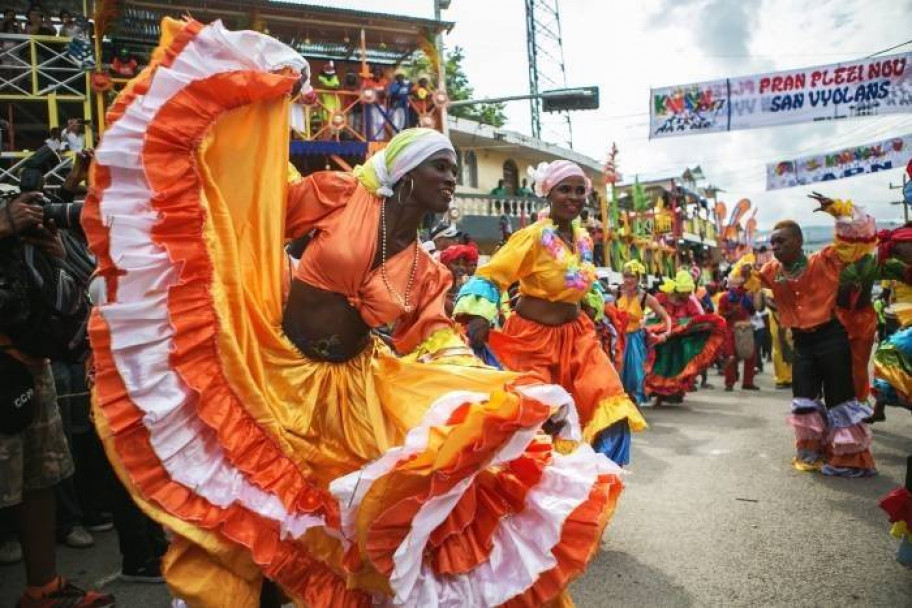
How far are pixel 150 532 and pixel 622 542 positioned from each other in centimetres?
275

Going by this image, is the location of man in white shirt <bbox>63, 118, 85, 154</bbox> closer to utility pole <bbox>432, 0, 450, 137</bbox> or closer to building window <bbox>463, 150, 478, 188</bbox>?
utility pole <bbox>432, 0, 450, 137</bbox>

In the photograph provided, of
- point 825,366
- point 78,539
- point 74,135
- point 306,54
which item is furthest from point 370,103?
point 78,539

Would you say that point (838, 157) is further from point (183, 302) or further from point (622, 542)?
point (183, 302)

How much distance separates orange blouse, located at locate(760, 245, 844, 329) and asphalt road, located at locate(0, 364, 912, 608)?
1302 millimetres

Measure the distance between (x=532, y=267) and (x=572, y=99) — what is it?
924 centimetres

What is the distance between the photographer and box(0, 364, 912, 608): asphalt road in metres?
3.25

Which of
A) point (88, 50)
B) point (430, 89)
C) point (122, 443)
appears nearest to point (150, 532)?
point (122, 443)

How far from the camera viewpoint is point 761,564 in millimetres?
3557

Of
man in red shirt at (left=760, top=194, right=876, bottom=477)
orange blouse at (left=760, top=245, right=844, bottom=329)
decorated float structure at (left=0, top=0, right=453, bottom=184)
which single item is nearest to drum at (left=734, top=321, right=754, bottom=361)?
man in red shirt at (left=760, top=194, right=876, bottom=477)

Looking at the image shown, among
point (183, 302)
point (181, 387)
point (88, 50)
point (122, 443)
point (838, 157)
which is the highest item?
point (88, 50)

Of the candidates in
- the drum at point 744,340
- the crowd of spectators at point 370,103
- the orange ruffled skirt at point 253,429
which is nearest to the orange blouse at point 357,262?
the orange ruffled skirt at point 253,429

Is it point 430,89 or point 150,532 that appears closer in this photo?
point 150,532

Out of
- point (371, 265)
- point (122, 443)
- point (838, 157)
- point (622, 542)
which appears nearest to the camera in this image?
point (122, 443)

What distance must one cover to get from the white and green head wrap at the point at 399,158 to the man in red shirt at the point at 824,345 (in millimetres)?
3974
